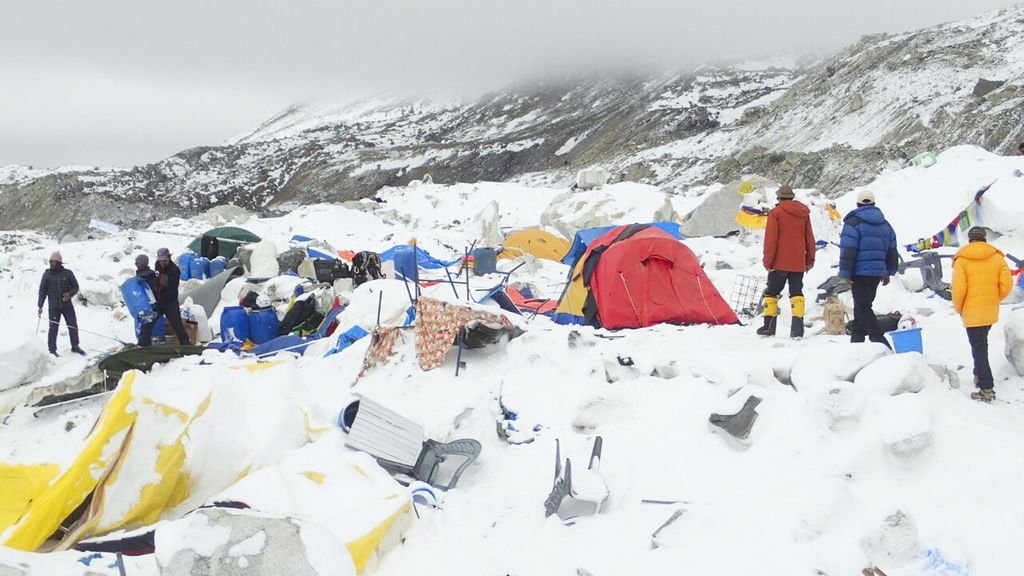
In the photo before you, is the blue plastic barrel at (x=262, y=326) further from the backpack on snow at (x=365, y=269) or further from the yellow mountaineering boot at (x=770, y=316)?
the yellow mountaineering boot at (x=770, y=316)

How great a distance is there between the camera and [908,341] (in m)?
4.77

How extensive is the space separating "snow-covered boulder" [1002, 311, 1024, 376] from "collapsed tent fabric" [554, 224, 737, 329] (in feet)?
9.89

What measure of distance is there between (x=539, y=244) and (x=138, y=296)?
28.0 ft

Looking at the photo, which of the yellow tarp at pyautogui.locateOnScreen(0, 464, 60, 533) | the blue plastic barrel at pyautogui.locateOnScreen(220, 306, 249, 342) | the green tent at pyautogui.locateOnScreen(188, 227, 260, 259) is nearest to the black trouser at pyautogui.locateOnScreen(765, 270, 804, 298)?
the yellow tarp at pyautogui.locateOnScreen(0, 464, 60, 533)

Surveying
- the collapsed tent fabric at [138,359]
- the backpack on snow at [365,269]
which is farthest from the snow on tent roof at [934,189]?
the collapsed tent fabric at [138,359]

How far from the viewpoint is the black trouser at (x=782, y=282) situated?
6016mm

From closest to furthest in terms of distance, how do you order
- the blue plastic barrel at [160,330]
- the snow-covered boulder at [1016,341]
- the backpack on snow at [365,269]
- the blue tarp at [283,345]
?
the snow-covered boulder at [1016,341], the blue tarp at [283,345], the blue plastic barrel at [160,330], the backpack on snow at [365,269]

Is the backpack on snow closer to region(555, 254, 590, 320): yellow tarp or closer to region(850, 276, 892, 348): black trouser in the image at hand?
region(555, 254, 590, 320): yellow tarp

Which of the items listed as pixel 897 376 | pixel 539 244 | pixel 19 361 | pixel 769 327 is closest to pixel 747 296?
pixel 769 327

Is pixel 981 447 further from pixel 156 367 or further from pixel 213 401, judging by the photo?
pixel 156 367

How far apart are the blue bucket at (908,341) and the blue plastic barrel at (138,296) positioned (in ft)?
25.5

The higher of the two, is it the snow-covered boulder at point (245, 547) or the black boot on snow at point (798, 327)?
the snow-covered boulder at point (245, 547)

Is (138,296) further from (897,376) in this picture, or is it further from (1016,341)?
(1016,341)

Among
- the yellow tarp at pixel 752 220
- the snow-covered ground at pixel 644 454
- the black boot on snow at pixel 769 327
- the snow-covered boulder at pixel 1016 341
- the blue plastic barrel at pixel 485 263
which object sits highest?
the snow-covered ground at pixel 644 454
